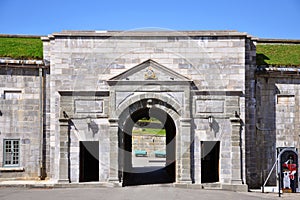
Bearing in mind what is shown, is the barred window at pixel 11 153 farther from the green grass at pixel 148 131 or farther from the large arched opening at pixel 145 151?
the green grass at pixel 148 131

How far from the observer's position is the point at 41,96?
20.1 m

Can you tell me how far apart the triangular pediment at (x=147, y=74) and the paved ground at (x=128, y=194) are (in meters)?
4.76

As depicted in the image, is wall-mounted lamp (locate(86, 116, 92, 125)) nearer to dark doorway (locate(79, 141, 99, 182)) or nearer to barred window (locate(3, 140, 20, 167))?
dark doorway (locate(79, 141, 99, 182))

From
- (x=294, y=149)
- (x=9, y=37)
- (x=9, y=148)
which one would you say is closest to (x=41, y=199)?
(x=9, y=148)

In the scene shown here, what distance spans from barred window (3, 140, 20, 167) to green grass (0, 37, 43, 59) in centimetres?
416

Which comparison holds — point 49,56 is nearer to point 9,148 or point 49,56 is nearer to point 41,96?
point 41,96

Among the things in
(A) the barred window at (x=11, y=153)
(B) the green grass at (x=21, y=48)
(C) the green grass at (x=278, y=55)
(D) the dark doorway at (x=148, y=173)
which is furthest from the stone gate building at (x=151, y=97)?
(C) the green grass at (x=278, y=55)

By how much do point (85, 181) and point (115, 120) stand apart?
10.9ft

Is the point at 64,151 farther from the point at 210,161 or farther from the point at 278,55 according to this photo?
the point at 278,55

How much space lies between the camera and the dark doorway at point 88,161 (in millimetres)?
19062

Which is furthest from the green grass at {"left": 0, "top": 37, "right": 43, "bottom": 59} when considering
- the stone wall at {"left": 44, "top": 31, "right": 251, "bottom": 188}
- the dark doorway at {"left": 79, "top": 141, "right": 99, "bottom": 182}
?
the dark doorway at {"left": 79, "top": 141, "right": 99, "bottom": 182}

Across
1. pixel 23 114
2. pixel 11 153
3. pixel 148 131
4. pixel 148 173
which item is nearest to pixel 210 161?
pixel 148 173

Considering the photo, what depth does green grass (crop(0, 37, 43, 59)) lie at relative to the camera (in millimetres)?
21136

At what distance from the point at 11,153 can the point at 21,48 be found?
6.28 meters
